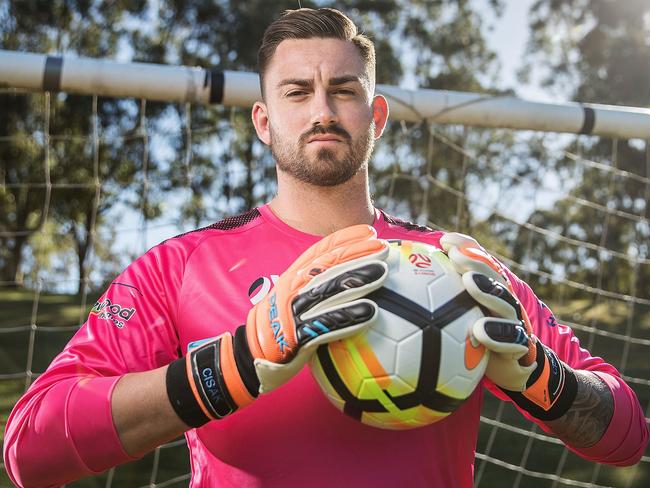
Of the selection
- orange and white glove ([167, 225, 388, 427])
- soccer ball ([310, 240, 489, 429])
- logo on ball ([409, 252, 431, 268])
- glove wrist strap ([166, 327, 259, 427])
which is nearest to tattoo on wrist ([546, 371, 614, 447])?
soccer ball ([310, 240, 489, 429])

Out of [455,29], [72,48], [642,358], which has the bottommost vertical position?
[642,358]

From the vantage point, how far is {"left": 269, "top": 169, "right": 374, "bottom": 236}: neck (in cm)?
222

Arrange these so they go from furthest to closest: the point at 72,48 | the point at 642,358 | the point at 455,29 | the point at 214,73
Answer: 1. the point at 455,29
2. the point at 72,48
3. the point at 642,358
4. the point at 214,73

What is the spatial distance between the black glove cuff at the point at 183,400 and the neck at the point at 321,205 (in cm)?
69

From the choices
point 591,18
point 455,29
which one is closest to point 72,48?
point 455,29

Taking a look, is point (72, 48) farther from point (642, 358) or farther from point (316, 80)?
point (316, 80)

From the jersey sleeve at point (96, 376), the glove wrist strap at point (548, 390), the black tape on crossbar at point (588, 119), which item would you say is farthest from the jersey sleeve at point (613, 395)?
the black tape on crossbar at point (588, 119)

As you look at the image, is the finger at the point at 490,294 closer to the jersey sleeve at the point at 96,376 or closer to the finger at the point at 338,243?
the finger at the point at 338,243

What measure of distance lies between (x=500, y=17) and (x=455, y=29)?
1.68m

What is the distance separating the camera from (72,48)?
64.1 ft

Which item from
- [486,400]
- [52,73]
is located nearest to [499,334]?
[52,73]

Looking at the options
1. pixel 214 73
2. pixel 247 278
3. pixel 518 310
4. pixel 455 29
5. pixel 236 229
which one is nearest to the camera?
pixel 518 310

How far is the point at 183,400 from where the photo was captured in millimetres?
1635

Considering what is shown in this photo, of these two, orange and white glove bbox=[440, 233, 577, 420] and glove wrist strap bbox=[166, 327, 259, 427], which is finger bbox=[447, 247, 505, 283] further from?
glove wrist strap bbox=[166, 327, 259, 427]
